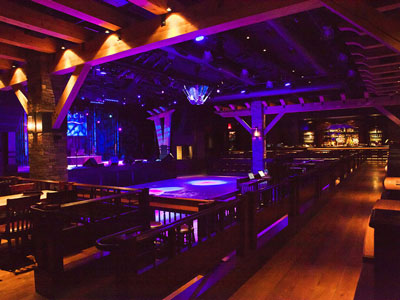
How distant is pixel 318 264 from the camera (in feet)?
11.1

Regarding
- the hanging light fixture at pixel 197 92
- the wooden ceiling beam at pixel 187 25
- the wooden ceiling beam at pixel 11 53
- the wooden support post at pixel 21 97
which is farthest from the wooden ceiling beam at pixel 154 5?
the wooden support post at pixel 21 97

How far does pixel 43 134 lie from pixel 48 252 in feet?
13.8

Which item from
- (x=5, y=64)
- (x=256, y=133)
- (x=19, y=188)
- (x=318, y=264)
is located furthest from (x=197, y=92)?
(x=256, y=133)

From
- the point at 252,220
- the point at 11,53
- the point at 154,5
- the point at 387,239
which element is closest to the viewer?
the point at 387,239

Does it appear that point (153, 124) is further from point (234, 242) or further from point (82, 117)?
point (234, 242)

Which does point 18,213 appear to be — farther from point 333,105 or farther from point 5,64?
point 333,105

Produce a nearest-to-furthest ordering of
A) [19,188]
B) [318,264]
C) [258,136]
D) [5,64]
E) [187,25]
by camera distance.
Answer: [318,264] < [187,25] < [19,188] < [5,64] < [258,136]

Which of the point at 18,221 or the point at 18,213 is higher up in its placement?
the point at 18,213

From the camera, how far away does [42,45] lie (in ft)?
19.2

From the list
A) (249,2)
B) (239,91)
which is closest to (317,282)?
(249,2)

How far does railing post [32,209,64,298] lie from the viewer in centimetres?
312

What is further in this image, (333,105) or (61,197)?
(333,105)

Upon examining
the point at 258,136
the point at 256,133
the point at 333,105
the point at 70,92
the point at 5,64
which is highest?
the point at 5,64

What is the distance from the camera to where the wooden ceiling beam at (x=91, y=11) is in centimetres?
393
